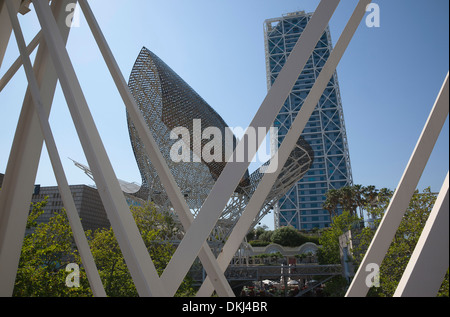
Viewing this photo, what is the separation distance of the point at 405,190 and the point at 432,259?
1.43 feet

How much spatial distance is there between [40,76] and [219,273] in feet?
7.04

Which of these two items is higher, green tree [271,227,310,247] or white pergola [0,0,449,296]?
white pergola [0,0,449,296]

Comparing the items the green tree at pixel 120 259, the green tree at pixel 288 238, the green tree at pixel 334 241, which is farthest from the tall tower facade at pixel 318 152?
the green tree at pixel 120 259

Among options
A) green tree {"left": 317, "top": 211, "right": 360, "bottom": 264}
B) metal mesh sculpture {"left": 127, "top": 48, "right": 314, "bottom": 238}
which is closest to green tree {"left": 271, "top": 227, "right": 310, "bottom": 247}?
green tree {"left": 317, "top": 211, "right": 360, "bottom": 264}

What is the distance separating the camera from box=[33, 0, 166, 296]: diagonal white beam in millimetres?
1319

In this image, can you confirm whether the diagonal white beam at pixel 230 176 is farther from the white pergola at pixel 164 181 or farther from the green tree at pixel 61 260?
the green tree at pixel 61 260

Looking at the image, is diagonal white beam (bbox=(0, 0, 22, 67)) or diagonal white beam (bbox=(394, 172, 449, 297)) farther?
diagonal white beam (bbox=(0, 0, 22, 67))

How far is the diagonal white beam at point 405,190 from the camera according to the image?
1178 mm

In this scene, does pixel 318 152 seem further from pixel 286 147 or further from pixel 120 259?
pixel 286 147

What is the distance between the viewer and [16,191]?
2.48 metres

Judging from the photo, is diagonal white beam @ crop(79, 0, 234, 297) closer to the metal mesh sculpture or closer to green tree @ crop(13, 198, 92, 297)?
green tree @ crop(13, 198, 92, 297)

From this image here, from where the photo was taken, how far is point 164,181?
213cm

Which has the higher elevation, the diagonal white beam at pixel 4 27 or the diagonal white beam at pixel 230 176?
the diagonal white beam at pixel 4 27

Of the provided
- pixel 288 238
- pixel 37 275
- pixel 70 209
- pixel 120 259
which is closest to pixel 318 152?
pixel 288 238
